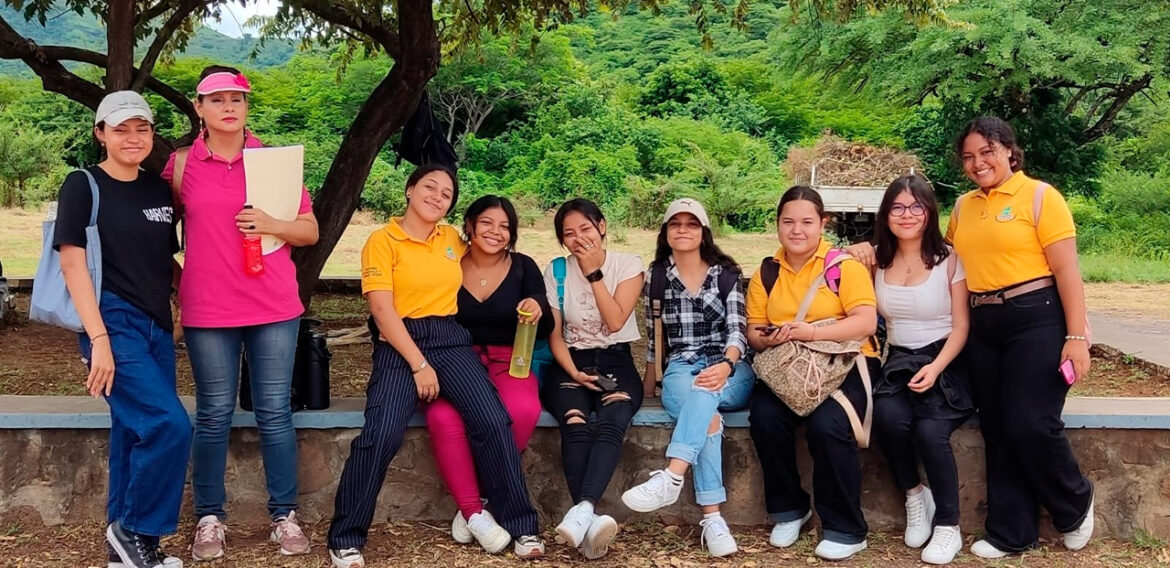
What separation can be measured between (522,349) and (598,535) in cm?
76

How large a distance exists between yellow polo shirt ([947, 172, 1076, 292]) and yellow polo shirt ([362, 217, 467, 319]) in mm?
1846

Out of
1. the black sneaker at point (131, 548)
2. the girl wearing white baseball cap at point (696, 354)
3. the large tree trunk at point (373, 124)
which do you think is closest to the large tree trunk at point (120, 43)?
the large tree trunk at point (373, 124)

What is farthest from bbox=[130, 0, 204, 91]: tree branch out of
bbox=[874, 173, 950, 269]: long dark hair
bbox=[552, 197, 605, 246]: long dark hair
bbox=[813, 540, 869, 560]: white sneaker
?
bbox=[813, 540, 869, 560]: white sneaker

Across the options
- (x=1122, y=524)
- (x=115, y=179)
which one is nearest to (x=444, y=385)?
(x=115, y=179)

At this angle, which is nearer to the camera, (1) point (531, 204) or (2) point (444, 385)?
(2) point (444, 385)

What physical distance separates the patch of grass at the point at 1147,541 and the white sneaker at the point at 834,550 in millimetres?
1068

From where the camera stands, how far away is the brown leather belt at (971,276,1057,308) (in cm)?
343

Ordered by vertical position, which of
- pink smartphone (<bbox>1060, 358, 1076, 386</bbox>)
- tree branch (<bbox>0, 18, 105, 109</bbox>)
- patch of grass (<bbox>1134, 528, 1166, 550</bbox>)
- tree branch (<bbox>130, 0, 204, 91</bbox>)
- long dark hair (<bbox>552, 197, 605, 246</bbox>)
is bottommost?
patch of grass (<bbox>1134, 528, 1166, 550</bbox>)

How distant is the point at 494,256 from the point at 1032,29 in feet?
42.3

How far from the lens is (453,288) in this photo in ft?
12.4

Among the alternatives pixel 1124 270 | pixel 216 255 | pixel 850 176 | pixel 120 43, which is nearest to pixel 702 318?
pixel 216 255

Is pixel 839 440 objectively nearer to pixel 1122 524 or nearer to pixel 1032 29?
pixel 1122 524

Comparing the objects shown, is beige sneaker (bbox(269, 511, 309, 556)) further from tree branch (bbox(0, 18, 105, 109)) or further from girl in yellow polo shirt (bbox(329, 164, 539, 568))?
tree branch (bbox(0, 18, 105, 109))

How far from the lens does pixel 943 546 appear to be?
11.8 feet
